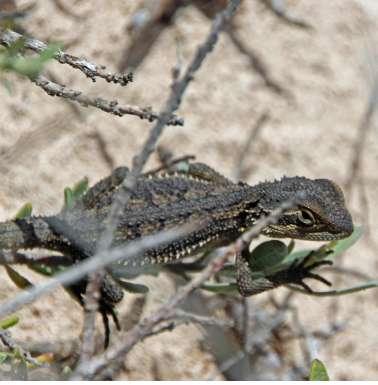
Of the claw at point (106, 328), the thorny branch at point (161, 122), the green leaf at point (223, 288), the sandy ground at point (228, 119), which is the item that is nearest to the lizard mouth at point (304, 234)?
the green leaf at point (223, 288)

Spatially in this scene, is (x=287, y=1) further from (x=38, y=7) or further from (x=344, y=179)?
(x=38, y=7)

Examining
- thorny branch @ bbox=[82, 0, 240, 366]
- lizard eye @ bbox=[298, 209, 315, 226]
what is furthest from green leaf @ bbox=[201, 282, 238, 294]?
thorny branch @ bbox=[82, 0, 240, 366]

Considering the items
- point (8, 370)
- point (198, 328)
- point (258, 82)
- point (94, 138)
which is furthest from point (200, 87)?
point (8, 370)

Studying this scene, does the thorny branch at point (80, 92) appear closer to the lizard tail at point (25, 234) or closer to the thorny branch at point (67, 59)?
the thorny branch at point (67, 59)

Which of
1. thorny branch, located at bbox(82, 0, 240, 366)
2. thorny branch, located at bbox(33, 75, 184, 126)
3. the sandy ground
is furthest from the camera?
the sandy ground

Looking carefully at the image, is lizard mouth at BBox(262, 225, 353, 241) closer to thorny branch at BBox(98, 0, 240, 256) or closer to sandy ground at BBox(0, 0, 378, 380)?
sandy ground at BBox(0, 0, 378, 380)
